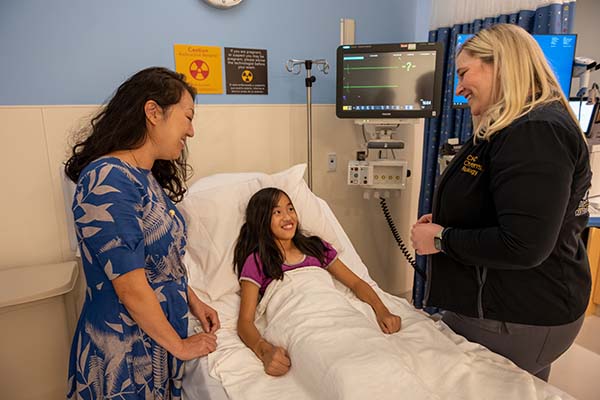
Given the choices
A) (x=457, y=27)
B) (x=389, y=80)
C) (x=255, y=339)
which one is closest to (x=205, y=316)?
(x=255, y=339)

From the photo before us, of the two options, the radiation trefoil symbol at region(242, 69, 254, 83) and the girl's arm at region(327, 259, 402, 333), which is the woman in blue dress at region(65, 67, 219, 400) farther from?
the radiation trefoil symbol at region(242, 69, 254, 83)

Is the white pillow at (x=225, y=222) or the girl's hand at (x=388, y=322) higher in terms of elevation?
the white pillow at (x=225, y=222)

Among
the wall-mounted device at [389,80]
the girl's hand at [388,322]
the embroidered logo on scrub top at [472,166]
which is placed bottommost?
the girl's hand at [388,322]

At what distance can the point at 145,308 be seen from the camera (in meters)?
1.00

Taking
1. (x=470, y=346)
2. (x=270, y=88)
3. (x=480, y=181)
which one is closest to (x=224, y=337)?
(x=470, y=346)

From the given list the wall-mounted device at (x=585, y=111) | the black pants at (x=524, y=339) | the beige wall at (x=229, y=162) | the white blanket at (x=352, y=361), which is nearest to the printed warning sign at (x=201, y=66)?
the beige wall at (x=229, y=162)

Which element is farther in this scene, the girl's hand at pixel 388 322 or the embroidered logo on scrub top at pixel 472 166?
the girl's hand at pixel 388 322

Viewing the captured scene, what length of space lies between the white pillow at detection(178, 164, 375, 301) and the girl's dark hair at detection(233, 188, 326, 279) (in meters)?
0.05

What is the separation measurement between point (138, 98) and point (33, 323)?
120cm

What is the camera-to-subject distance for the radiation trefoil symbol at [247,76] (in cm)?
212

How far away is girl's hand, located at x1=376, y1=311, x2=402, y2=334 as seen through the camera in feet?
4.69

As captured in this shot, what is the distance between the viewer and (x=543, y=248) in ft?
3.03

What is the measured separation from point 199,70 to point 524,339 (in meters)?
1.73

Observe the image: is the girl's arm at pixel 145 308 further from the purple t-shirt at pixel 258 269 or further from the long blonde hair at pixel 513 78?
the long blonde hair at pixel 513 78
